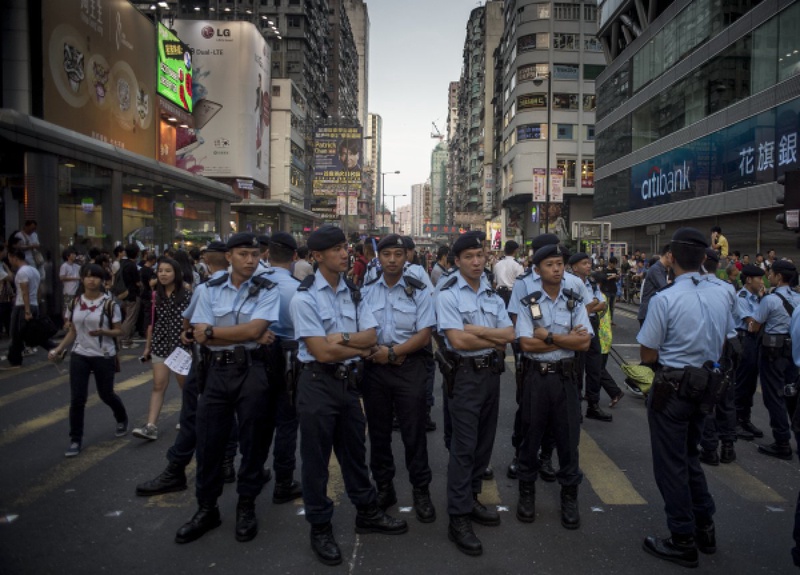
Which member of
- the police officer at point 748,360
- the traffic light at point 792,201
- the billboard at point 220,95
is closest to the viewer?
the police officer at point 748,360

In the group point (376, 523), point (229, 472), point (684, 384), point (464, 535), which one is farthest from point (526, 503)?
point (229, 472)

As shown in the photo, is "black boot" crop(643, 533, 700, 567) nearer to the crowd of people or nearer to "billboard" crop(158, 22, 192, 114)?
the crowd of people

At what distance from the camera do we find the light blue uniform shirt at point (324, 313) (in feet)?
12.6

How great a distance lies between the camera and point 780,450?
5.79 m

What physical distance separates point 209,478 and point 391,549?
140cm

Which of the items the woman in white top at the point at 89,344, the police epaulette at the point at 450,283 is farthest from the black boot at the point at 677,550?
the woman in white top at the point at 89,344

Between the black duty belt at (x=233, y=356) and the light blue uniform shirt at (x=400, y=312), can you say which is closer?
the black duty belt at (x=233, y=356)

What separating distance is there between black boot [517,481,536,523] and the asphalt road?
7 centimetres

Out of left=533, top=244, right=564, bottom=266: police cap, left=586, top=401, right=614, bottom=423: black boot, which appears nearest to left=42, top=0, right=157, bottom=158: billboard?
left=586, top=401, right=614, bottom=423: black boot

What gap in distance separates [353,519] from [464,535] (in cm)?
95

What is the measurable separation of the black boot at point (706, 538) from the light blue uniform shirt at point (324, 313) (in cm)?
269

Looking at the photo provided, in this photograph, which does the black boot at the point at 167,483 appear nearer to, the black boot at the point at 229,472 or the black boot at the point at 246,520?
the black boot at the point at 229,472

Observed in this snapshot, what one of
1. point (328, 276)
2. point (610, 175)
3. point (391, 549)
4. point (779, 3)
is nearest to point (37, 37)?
point (328, 276)

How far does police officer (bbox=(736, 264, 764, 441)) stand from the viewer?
21.1 feet
